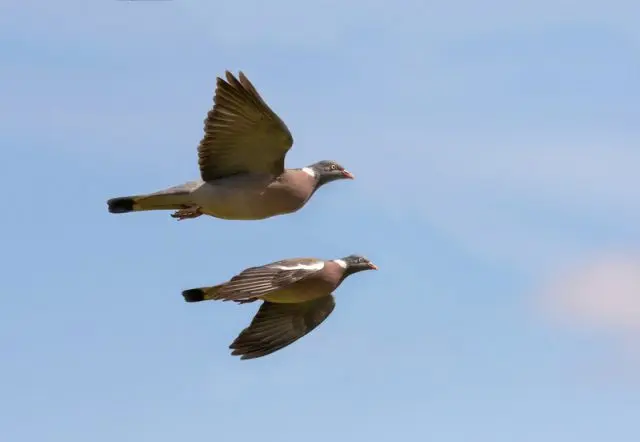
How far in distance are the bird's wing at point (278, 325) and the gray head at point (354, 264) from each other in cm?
46

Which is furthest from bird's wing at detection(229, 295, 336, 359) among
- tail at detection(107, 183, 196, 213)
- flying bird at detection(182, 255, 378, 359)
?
tail at detection(107, 183, 196, 213)

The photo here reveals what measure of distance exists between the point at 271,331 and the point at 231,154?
257 cm

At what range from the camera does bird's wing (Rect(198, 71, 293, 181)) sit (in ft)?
56.5

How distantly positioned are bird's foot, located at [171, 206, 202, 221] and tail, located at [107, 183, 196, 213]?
6 centimetres

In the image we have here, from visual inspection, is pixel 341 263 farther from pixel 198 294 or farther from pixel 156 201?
pixel 156 201

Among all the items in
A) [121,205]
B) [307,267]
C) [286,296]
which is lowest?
[286,296]

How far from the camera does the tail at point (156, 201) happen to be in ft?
58.0

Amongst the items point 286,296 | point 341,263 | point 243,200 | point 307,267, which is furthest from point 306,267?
point 243,200

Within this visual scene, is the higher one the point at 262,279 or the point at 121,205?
the point at 121,205

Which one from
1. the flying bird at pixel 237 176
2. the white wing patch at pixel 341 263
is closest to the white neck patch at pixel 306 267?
the white wing patch at pixel 341 263

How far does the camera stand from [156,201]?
17766 mm

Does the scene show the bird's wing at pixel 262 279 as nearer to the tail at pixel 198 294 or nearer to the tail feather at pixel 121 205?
the tail at pixel 198 294

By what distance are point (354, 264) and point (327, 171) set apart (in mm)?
1448

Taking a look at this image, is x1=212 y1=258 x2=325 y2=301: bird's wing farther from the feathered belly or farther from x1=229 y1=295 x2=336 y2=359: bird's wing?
x1=229 y1=295 x2=336 y2=359: bird's wing
